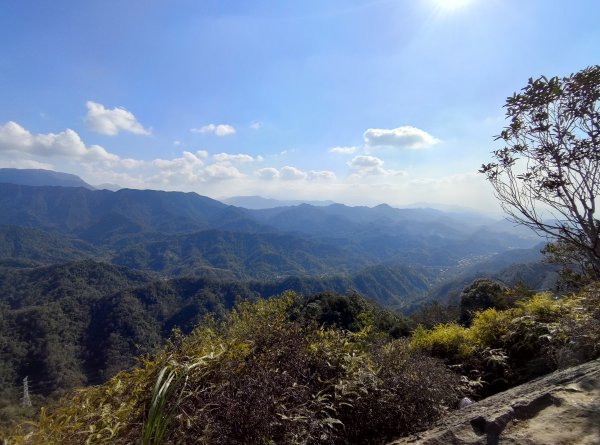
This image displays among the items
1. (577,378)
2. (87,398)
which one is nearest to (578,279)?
(577,378)

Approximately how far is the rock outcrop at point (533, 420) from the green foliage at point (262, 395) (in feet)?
0.78

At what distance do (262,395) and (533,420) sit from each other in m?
1.40

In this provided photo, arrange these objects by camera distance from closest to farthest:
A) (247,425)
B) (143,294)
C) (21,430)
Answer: (247,425) < (21,430) < (143,294)

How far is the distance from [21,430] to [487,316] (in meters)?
4.28

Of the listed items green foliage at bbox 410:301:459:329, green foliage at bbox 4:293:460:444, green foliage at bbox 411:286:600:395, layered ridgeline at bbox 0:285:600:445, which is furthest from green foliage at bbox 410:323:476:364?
green foliage at bbox 410:301:459:329

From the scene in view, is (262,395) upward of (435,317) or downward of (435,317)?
upward

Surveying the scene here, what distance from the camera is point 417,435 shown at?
2148mm

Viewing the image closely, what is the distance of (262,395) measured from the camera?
1914mm

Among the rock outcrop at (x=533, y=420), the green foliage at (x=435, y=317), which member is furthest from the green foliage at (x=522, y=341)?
the green foliage at (x=435, y=317)

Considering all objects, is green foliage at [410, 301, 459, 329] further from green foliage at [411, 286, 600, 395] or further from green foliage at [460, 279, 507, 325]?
green foliage at [411, 286, 600, 395]

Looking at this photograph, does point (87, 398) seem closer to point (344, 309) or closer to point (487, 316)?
point (487, 316)

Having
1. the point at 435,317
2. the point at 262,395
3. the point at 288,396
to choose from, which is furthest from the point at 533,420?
the point at 435,317

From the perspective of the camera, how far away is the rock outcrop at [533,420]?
5.98 ft

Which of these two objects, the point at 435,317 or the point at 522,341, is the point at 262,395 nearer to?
the point at 522,341
